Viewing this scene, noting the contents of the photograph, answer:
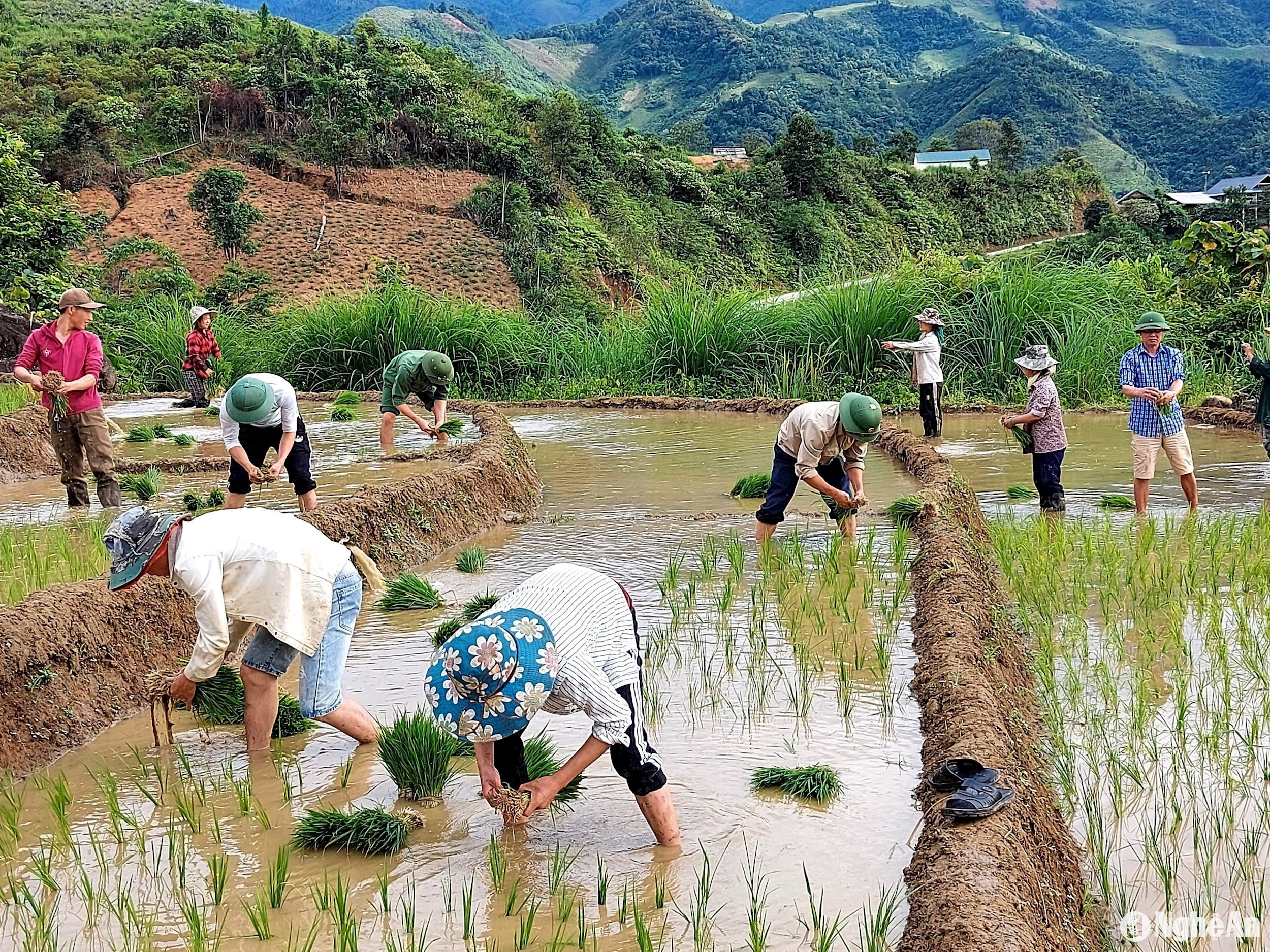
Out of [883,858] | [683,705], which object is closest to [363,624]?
[683,705]

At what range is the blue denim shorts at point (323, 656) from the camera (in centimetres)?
448

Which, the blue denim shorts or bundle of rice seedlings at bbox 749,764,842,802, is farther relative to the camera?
the blue denim shorts

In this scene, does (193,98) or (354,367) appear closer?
(354,367)

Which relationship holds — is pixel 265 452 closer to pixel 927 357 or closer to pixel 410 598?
pixel 410 598

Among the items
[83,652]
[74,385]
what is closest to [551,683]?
[83,652]

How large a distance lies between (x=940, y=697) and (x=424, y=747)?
1.91 m

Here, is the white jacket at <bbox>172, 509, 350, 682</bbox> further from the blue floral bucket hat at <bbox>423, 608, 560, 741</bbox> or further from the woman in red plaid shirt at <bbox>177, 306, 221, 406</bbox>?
the woman in red plaid shirt at <bbox>177, 306, 221, 406</bbox>

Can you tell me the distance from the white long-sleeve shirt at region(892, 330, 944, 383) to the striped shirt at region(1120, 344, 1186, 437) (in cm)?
338

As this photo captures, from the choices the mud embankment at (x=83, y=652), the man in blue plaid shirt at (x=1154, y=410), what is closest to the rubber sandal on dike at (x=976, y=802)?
the mud embankment at (x=83, y=652)

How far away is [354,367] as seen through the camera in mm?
17438

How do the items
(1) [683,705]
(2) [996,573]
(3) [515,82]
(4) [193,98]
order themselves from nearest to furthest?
(1) [683,705]
(2) [996,573]
(4) [193,98]
(3) [515,82]

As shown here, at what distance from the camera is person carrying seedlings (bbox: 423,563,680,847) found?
11.3 feet

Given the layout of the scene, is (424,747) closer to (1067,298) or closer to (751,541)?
(751,541)

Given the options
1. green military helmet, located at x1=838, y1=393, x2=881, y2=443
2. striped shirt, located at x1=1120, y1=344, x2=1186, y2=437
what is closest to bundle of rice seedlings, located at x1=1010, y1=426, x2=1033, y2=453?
striped shirt, located at x1=1120, y1=344, x2=1186, y2=437
